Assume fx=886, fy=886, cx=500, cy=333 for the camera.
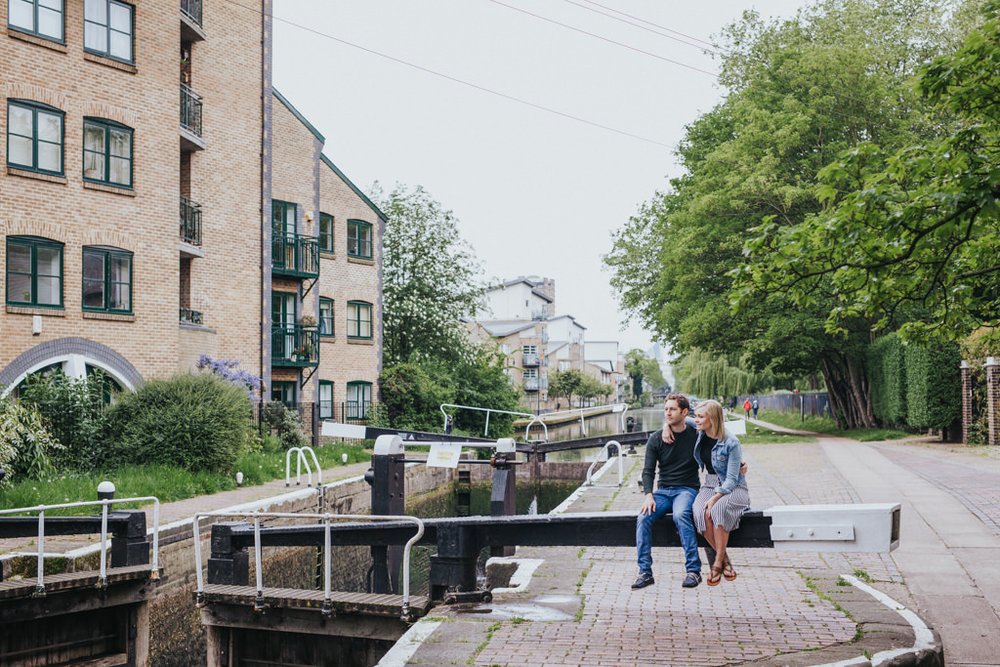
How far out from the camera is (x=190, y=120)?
23500mm

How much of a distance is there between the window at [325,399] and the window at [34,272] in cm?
1367

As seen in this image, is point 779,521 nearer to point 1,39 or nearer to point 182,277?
point 1,39

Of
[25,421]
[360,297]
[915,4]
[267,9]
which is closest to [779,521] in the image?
[25,421]

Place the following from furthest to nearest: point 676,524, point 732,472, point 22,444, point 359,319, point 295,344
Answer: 1. point 359,319
2. point 295,344
3. point 22,444
4. point 676,524
5. point 732,472

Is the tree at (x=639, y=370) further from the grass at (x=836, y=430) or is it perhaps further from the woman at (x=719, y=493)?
the woman at (x=719, y=493)

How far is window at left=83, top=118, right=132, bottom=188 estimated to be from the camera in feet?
62.4

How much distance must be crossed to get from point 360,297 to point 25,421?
1875 cm

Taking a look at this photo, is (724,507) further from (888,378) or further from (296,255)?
(888,378)

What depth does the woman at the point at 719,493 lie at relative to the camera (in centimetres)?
637

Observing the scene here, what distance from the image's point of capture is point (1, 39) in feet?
57.0

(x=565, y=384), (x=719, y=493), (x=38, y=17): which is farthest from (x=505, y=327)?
(x=719, y=493)

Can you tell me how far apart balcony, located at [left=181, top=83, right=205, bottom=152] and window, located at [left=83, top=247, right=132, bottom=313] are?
462 centimetres

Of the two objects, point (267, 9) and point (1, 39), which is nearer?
point (1, 39)

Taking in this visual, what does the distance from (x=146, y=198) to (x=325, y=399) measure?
12902 mm
